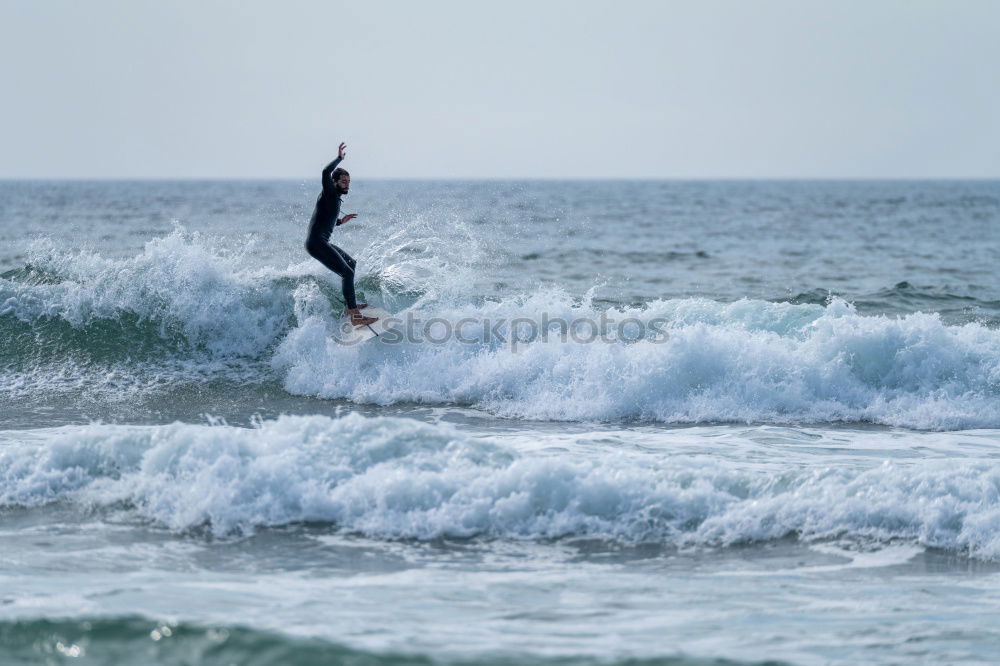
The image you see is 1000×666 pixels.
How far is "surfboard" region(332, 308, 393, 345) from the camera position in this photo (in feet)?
44.2

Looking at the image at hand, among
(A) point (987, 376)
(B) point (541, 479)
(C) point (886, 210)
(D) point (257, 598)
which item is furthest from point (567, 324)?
(C) point (886, 210)

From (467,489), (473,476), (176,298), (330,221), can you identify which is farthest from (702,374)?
(176,298)

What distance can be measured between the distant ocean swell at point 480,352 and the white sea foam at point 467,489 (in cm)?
326

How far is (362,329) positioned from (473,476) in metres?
5.93

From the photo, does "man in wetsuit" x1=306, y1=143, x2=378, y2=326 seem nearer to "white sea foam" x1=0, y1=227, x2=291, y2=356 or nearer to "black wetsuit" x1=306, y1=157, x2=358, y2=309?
"black wetsuit" x1=306, y1=157, x2=358, y2=309

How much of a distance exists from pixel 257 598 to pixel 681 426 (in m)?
6.06

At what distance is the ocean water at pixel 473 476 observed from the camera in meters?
5.75

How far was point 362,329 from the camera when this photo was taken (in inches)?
531

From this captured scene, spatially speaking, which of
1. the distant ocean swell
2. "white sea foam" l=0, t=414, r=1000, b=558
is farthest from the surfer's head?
"white sea foam" l=0, t=414, r=1000, b=558

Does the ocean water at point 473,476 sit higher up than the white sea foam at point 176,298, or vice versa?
the white sea foam at point 176,298

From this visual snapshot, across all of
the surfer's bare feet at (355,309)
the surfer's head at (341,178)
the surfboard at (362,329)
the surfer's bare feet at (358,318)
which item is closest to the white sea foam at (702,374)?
the surfboard at (362,329)

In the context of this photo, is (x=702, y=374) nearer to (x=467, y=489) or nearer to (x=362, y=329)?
(x=362, y=329)

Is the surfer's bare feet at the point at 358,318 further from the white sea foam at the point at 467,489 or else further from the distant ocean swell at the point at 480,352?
the white sea foam at the point at 467,489

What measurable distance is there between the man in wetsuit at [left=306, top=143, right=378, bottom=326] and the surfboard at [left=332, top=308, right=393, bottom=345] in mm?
997
